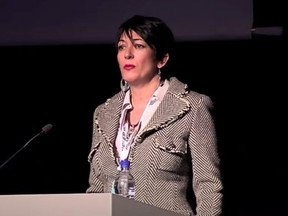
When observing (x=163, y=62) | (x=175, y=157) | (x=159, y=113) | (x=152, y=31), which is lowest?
(x=175, y=157)

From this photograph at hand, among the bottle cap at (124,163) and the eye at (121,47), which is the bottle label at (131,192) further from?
the eye at (121,47)

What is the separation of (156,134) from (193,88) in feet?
2.23

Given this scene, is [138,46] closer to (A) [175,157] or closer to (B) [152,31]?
(B) [152,31]

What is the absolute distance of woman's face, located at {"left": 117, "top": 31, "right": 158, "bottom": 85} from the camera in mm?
2324

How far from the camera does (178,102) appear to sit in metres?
2.31

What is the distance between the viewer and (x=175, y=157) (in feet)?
7.36

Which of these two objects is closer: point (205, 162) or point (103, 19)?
point (205, 162)
